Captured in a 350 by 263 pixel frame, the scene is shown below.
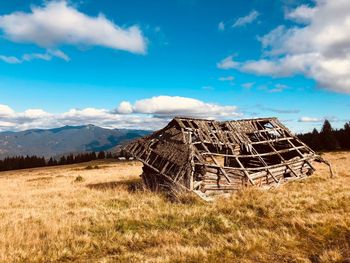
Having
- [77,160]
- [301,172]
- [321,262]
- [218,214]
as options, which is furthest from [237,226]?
[77,160]

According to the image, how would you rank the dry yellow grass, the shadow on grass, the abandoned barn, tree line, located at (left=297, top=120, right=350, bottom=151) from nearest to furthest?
1. the dry yellow grass
2. the abandoned barn
3. the shadow on grass
4. tree line, located at (left=297, top=120, right=350, bottom=151)

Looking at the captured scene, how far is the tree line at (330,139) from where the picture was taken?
82.8 meters

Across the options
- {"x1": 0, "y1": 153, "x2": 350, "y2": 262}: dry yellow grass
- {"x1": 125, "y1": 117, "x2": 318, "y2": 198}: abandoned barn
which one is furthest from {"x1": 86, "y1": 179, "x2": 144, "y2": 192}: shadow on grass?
{"x1": 0, "y1": 153, "x2": 350, "y2": 262}: dry yellow grass

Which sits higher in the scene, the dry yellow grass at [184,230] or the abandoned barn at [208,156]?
the abandoned barn at [208,156]

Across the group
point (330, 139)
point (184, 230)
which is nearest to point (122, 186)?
point (184, 230)

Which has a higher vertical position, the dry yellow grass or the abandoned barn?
the abandoned barn

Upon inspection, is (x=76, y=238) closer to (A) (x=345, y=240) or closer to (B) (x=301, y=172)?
(A) (x=345, y=240)

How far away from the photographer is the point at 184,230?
1108 cm

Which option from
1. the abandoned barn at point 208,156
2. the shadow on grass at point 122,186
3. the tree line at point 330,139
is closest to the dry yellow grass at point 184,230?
the abandoned barn at point 208,156

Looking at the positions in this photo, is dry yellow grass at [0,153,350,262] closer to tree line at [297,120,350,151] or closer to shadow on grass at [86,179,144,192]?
shadow on grass at [86,179,144,192]

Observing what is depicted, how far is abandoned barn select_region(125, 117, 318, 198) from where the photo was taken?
61.0 ft

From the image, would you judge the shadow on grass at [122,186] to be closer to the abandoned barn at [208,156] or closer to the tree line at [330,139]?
the abandoned barn at [208,156]

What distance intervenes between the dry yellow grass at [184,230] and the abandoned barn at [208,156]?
2293 millimetres

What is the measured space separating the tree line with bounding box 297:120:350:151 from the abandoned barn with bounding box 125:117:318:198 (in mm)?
61776
